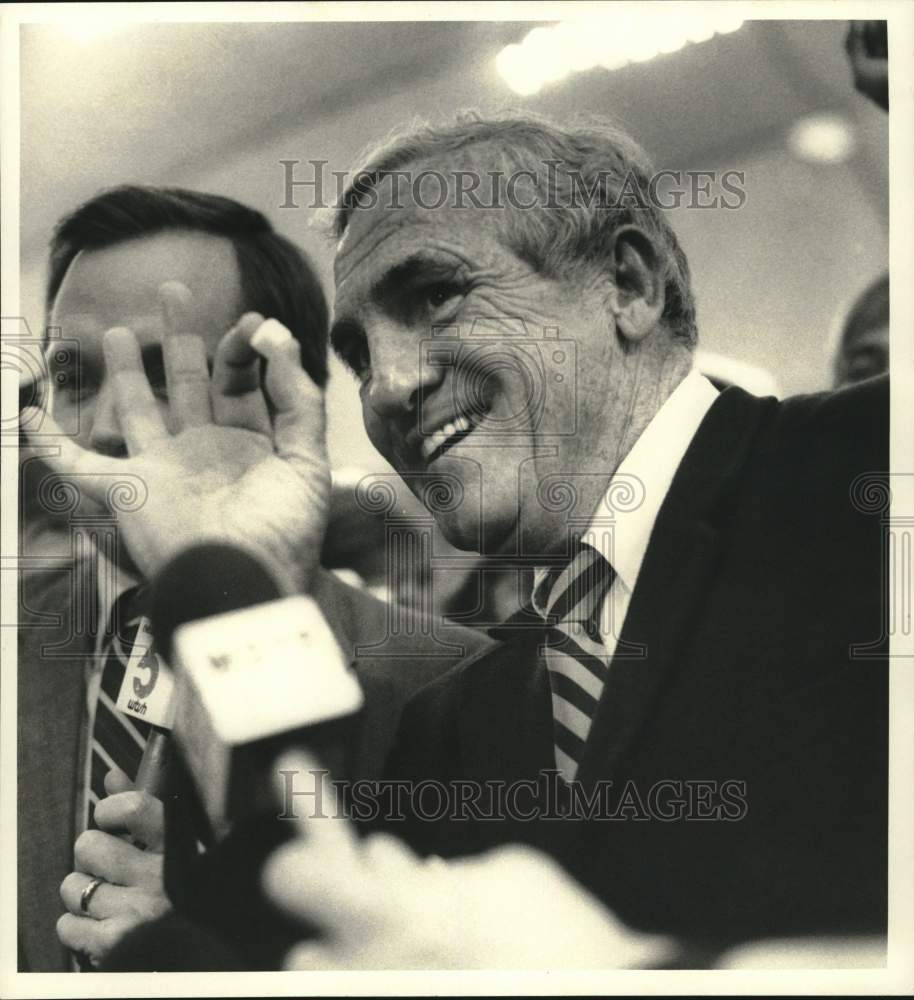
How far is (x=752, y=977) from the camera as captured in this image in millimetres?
2328

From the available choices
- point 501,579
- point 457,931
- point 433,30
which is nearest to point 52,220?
point 433,30

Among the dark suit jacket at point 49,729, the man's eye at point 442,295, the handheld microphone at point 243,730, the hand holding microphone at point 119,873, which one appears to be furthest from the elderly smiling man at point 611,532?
the hand holding microphone at point 119,873

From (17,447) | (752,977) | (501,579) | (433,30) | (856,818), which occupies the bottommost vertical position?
(752,977)

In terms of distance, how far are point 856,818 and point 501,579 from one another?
88cm

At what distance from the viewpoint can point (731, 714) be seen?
227 cm

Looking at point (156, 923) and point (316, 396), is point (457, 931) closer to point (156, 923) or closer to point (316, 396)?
point (156, 923)

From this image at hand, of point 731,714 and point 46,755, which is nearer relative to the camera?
point 731,714

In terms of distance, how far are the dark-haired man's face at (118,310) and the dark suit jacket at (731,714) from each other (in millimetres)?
889

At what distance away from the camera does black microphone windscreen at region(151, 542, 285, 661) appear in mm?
2346
